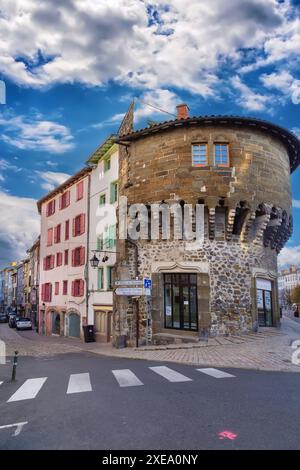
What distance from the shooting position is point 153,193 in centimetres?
1662

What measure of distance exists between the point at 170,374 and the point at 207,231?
7.89 meters

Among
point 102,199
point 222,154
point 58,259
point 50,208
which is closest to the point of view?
Result: point 222,154

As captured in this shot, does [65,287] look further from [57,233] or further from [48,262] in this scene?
[48,262]

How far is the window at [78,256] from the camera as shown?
84.4ft

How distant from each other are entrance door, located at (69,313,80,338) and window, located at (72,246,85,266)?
3.94m

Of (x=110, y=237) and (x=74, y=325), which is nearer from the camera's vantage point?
(x=110, y=237)

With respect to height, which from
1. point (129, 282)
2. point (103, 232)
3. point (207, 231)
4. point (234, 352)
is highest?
point (103, 232)

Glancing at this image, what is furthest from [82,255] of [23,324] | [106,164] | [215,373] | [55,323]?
[215,373]

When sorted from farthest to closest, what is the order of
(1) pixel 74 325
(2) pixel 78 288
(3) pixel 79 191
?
(3) pixel 79 191
(1) pixel 74 325
(2) pixel 78 288

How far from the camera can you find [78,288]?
26109 mm

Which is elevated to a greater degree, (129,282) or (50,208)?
(50,208)

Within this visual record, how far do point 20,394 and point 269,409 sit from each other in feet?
16.6

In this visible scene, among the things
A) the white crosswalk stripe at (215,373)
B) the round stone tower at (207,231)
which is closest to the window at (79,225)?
the round stone tower at (207,231)

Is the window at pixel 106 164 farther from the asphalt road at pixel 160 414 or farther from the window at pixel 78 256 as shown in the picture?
the asphalt road at pixel 160 414
